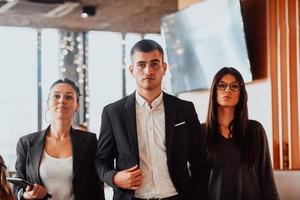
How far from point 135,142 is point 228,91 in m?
0.66

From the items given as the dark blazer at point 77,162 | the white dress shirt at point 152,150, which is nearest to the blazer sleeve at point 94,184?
the dark blazer at point 77,162

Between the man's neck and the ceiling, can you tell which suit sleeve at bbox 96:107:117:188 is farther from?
the ceiling

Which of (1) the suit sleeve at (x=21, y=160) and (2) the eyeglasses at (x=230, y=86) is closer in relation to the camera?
(1) the suit sleeve at (x=21, y=160)

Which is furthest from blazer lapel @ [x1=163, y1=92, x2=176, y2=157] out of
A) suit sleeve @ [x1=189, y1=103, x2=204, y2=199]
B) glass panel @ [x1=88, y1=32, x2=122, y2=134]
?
glass panel @ [x1=88, y1=32, x2=122, y2=134]

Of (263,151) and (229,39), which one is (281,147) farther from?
(263,151)

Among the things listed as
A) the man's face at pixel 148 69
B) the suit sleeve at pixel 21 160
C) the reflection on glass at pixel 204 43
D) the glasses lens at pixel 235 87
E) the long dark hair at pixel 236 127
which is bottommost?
the suit sleeve at pixel 21 160

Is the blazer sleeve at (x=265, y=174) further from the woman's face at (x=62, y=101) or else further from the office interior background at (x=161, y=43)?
the woman's face at (x=62, y=101)

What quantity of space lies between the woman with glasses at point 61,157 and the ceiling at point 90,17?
449 centimetres

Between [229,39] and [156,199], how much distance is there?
113 inches

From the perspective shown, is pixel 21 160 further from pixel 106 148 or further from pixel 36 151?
pixel 106 148

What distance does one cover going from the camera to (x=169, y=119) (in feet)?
8.16

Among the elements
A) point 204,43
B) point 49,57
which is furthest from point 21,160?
point 49,57

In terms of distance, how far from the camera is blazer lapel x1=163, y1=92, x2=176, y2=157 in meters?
2.45

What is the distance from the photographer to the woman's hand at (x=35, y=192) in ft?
8.07
